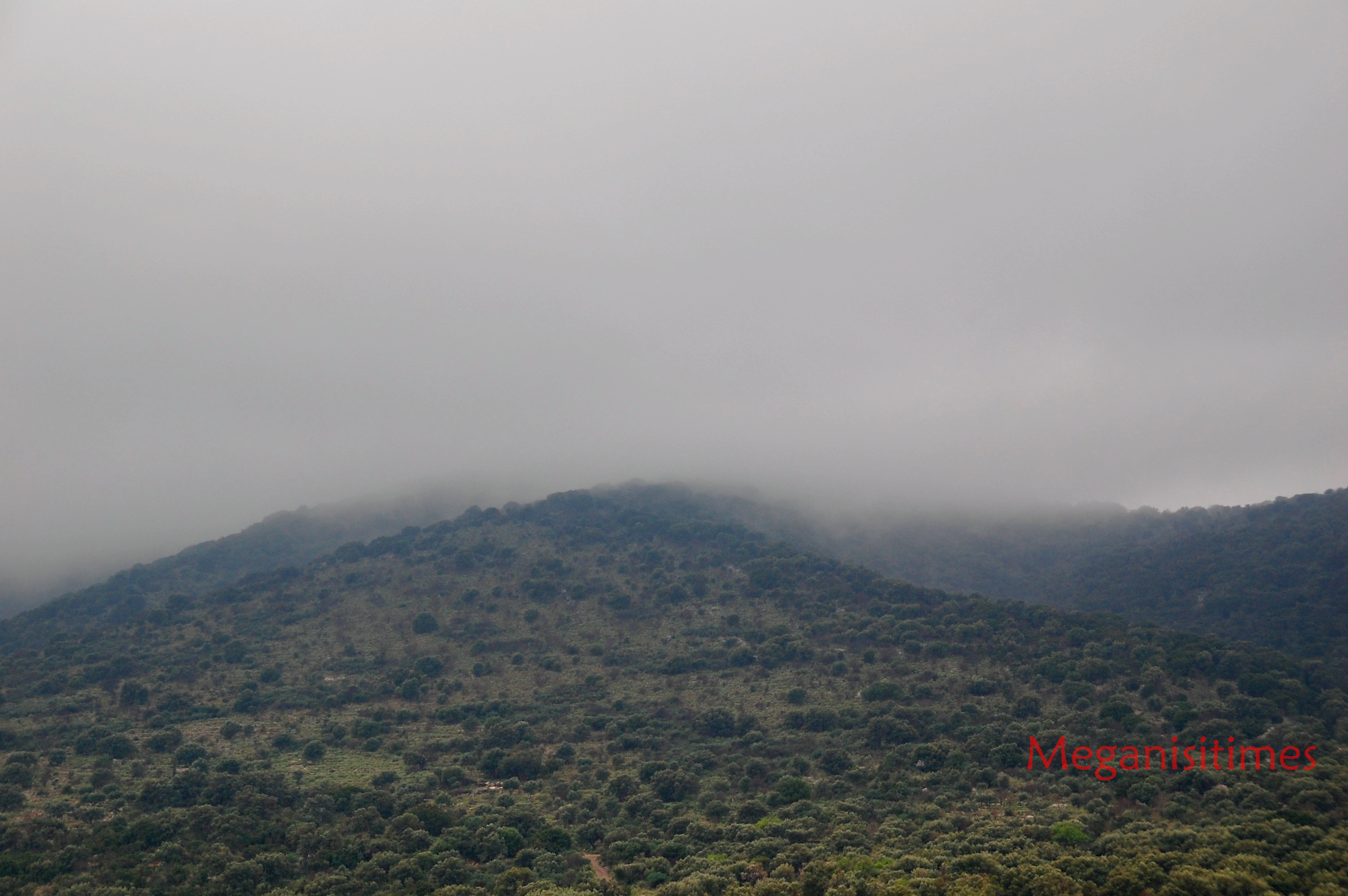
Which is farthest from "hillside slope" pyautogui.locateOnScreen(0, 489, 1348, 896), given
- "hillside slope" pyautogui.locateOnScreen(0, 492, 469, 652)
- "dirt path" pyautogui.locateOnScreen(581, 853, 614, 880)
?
"hillside slope" pyautogui.locateOnScreen(0, 492, 469, 652)

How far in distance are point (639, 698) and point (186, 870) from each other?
52298 mm

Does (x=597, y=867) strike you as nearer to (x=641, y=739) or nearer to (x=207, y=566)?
(x=641, y=739)

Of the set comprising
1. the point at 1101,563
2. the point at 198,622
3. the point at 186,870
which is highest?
the point at 198,622

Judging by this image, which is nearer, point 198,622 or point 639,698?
point 639,698

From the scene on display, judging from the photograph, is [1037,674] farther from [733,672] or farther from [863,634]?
[733,672]

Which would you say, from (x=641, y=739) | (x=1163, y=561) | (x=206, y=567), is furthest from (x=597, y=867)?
(x=206, y=567)

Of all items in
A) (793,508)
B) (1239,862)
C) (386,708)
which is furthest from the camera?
(793,508)

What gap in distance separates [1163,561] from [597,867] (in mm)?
118055

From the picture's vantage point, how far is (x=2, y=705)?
3391 inches

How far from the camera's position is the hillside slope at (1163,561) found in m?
103

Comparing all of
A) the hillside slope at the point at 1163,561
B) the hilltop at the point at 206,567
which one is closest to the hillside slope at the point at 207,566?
the hilltop at the point at 206,567

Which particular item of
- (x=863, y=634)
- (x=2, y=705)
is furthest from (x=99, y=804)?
(x=863, y=634)

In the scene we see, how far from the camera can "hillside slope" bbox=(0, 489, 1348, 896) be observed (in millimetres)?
44406

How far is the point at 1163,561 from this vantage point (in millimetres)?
132500
